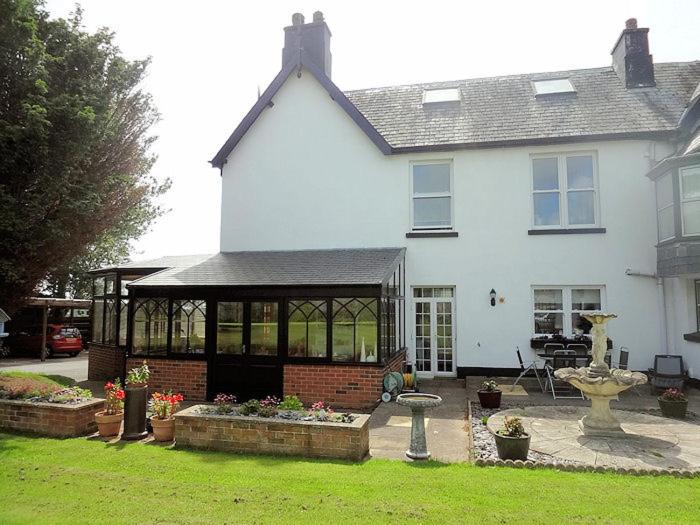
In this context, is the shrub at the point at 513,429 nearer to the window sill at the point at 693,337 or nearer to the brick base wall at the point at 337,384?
the brick base wall at the point at 337,384

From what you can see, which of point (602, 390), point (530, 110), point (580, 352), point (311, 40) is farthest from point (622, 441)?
point (311, 40)

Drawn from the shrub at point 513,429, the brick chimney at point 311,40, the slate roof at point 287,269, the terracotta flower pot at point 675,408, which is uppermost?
the brick chimney at point 311,40

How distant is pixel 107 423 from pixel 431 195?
9843 mm

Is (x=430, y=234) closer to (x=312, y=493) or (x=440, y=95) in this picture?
(x=440, y=95)

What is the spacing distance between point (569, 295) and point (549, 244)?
1.48 metres

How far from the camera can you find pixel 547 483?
5371mm

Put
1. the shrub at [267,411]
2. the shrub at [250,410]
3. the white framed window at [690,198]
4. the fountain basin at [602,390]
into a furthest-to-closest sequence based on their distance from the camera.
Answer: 1. the white framed window at [690,198]
2. the fountain basin at [602,390]
3. the shrub at [250,410]
4. the shrub at [267,411]

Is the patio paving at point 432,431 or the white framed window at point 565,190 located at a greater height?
the white framed window at point 565,190

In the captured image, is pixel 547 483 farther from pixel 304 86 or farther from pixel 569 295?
pixel 304 86

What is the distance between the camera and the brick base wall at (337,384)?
33.1ft

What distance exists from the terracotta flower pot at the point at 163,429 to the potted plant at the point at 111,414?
35.5 inches

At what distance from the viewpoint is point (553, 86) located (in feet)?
49.3

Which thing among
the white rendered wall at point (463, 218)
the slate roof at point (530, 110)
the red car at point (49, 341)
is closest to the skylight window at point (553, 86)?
the slate roof at point (530, 110)

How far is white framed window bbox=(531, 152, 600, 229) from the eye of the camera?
12891mm
